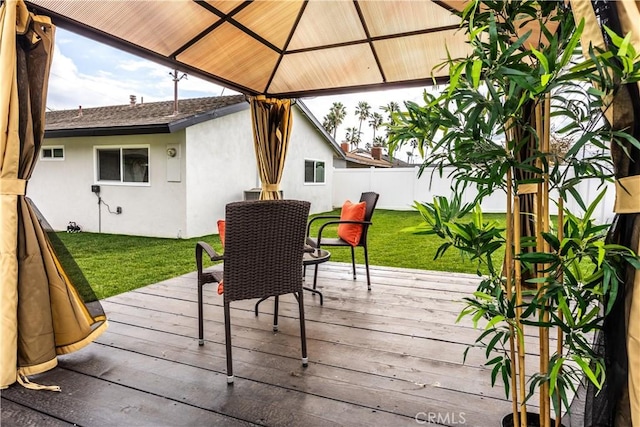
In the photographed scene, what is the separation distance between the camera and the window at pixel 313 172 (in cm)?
1240

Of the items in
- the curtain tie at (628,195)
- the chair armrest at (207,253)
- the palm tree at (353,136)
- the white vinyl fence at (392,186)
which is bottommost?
the chair armrest at (207,253)

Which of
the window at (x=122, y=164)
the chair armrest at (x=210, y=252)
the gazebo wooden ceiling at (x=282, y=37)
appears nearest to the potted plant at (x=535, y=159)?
the chair armrest at (x=210, y=252)

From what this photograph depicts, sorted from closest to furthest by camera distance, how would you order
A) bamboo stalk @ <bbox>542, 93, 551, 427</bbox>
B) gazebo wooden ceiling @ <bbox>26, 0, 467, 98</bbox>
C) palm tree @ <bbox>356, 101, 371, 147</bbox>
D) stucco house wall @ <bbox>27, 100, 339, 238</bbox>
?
1. bamboo stalk @ <bbox>542, 93, 551, 427</bbox>
2. gazebo wooden ceiling @ <bbox>26, 0, 467, 98</bbox>
3. stucco house wall @ <bbox>27, 100, 339, 238</bbox>
4. palm tree @ <bbox>356, 101, 371, 147</bbox>

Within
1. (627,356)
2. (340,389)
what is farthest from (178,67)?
(627,356)

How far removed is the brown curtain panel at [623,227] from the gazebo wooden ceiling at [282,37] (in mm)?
1476

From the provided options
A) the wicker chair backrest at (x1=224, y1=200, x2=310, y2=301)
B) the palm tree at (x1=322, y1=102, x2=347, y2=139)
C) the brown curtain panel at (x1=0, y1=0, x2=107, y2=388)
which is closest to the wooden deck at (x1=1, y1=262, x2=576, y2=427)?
the brown curtain panel at (x1=0, y1=0, x2=107, y2=388)

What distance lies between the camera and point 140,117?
28.5 feet

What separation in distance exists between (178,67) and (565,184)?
3377mm

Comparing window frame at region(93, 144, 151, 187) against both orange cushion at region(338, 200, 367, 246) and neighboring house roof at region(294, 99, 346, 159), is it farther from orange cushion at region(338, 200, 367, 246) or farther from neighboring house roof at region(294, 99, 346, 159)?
orange cushion at region(338, 200, 367, 246)

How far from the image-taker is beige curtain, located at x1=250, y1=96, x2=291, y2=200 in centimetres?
446

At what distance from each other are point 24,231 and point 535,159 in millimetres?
2387

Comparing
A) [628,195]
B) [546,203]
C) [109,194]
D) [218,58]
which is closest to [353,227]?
[218,58]

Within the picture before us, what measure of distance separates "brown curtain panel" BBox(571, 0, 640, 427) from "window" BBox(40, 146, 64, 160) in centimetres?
1066

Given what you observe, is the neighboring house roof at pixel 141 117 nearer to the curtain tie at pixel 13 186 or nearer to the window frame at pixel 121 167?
the window frame at pixel 121 167
